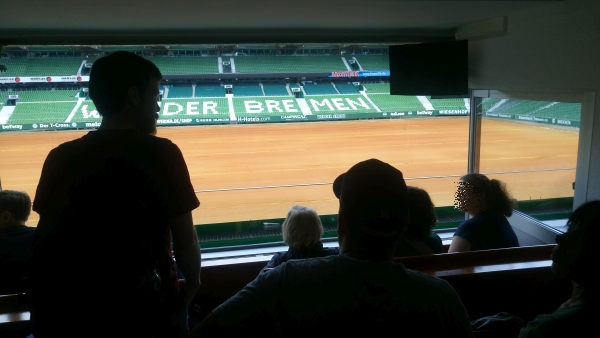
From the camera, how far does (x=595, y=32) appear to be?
2018 millimetres

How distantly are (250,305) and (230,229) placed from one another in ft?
11.3

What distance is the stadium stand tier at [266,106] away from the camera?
43.9 feet

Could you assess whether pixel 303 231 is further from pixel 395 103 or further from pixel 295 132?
pixel 395 103

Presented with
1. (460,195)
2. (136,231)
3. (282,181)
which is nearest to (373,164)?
(136,231)

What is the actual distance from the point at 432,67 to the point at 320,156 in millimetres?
9091

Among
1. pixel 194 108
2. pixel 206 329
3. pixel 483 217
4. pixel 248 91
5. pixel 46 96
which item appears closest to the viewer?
pixel 206 329

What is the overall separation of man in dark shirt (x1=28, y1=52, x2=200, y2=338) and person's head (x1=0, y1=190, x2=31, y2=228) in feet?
4.31

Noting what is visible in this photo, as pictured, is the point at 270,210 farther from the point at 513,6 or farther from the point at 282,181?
the point at 513,6

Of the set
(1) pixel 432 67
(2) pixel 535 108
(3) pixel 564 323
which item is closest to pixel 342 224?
(3) pixel 564 323

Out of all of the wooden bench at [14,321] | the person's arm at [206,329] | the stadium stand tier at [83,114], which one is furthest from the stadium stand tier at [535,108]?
the stadium stand tier at [83,114]

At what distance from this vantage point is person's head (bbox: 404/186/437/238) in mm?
1942

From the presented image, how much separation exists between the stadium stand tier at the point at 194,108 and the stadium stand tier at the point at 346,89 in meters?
3.63

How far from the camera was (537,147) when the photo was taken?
4258 millimetres

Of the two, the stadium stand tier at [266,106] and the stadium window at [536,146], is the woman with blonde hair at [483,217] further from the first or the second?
the stadium stand tier at [266,106]
